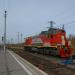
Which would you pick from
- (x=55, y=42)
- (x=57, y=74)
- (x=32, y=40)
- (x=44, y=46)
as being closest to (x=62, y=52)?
(x=55, y=42)

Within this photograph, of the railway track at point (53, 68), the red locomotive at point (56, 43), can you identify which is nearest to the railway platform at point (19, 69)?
the railway track at point (53, 68)

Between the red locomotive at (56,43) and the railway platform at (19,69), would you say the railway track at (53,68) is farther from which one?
the red locomotive at (56,43)

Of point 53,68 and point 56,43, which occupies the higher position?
point 56,43

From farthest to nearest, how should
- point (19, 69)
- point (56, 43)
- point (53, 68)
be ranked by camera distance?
point (56, 43), point (53, 68), point (19, 69)

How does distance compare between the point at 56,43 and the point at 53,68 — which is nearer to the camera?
the point at 53,68

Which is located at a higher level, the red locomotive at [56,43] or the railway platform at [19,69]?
the red locomotive at [56,43]

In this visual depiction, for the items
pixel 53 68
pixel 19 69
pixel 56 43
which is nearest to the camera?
pixel 19 69

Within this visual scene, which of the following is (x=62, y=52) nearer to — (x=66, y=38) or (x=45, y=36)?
(x=66, y=38)

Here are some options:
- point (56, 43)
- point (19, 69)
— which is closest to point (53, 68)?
point (19, 69)

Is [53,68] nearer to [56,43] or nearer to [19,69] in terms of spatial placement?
[19,69]

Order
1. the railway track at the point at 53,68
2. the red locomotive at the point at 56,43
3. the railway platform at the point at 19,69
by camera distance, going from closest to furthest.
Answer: the railway platform at the point at 19,69 → the railway track at the point at 53,68 → the red locomotive at the point at 56,43

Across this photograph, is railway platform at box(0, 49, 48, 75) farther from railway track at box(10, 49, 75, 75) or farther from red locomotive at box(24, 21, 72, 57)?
red locomotive at box(24, 21, 72, 57)

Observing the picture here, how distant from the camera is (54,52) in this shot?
36312 mm

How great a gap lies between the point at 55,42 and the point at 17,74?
70.0ft
